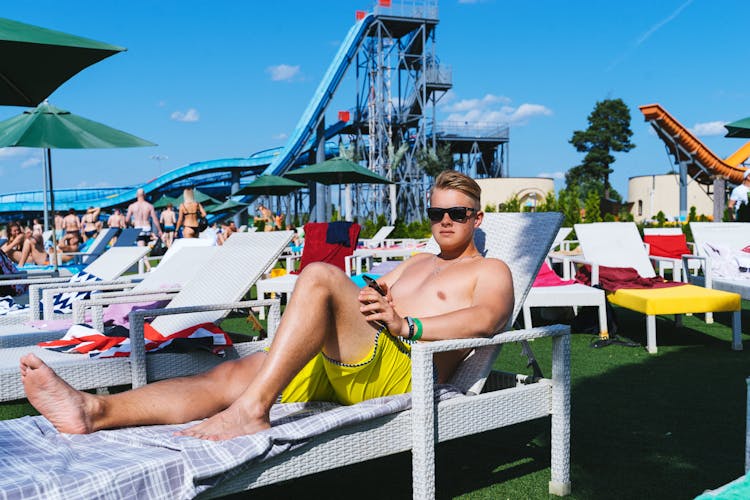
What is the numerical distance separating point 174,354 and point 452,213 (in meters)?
1.53

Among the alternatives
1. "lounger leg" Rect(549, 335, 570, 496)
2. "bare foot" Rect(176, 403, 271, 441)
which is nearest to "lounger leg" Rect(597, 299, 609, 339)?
"lounger leg" Rect(549, 335, 570, 496)

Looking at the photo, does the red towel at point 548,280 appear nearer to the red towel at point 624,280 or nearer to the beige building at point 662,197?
the red towel at point 624,280

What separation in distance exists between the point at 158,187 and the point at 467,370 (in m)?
34.7

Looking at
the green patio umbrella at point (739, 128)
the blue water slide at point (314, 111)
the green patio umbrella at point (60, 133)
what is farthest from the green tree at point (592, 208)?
the blue water slide at point (314, 111)

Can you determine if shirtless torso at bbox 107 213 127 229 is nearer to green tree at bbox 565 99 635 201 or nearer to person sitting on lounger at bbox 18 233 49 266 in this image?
person sitting on lounger at bbox 18 233 49 266

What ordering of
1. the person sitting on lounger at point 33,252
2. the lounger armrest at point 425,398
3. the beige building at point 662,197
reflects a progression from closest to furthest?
the lounger armrest at point 425,398
the person sitting on lounger at point 33,252
the beige building at point 662,197

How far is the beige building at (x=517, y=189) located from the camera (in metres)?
27.5

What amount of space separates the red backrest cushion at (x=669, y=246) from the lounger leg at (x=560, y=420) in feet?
21.7

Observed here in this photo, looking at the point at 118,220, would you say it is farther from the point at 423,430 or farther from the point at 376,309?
the point at 423,430

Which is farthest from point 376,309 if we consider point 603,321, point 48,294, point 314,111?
point 314,111

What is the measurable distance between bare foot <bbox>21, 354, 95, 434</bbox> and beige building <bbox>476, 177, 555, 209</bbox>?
25.9 m

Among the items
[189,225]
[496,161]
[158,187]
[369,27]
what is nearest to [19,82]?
[189,225]

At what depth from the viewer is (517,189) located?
27578mm

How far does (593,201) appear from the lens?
16.3m
